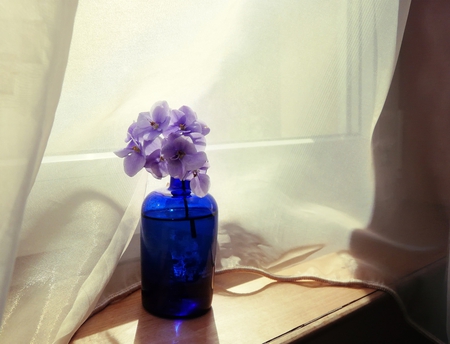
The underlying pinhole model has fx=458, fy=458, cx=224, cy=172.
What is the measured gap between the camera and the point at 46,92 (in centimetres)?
48

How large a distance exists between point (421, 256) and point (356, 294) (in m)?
0.20

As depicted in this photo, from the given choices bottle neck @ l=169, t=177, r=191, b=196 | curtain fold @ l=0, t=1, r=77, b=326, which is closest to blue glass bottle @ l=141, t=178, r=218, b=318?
bottle neck @ l=169, t=177, r=191, b=196

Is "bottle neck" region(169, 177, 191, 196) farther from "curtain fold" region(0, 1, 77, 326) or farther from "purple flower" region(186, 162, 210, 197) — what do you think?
"curtain fold" region(0, 1, 77, 326)

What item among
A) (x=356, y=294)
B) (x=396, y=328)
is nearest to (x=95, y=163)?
(x=356, y=294)

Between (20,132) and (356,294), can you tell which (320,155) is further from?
(20,132)

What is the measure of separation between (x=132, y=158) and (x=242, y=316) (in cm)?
32

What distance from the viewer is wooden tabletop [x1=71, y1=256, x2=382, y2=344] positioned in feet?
2.23

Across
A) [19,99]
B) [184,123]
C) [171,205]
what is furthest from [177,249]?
[19,99]

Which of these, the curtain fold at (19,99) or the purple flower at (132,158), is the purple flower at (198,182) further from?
the curtain fold at (19,99)

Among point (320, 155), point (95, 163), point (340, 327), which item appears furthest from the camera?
point (320, 155)

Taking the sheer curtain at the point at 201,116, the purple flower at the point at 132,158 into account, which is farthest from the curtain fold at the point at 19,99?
the purple flower at the point at 132,158

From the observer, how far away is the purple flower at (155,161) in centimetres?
67

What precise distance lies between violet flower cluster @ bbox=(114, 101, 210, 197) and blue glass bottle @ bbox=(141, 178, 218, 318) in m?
0.04

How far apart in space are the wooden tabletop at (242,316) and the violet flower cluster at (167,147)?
21 cm
